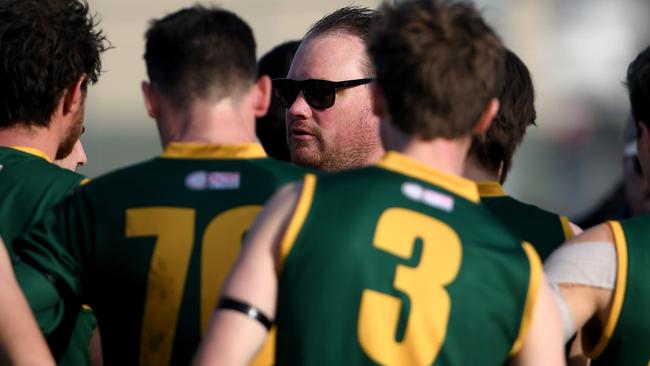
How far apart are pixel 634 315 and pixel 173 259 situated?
4.43 feet

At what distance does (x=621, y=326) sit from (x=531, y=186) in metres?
14.2

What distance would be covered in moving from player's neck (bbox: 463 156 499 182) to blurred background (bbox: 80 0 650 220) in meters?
12.6

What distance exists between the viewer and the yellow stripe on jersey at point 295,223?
331cm

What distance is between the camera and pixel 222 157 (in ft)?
12.2

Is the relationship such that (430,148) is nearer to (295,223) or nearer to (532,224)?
(295,223)

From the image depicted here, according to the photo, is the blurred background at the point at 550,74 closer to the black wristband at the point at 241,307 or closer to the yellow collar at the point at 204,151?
the yellow collar at the point at 204,151

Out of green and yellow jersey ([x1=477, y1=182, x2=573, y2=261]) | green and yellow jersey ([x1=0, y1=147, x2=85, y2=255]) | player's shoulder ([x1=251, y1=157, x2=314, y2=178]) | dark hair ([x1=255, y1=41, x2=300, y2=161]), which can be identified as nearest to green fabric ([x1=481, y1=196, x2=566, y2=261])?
green and yellow jersey ([x1=477, y1=182, x2=573, y2=261])

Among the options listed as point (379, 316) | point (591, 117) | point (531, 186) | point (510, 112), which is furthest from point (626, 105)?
point (379, 316)

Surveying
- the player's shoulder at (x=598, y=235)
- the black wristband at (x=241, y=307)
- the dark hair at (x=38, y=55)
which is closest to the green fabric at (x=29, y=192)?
the dark hair at (x=38, y=55)

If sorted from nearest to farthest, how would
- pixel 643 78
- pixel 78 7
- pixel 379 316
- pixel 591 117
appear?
pixel 379 316, pixel 643 78, pixel 78 7, pixel 591 117

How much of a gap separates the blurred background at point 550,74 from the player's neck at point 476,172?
12.6 metres

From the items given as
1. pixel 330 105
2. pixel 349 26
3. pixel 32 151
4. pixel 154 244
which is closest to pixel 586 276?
pixel 154 244

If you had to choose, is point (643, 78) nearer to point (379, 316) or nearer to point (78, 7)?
point (379, 316)

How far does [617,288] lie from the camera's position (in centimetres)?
390
